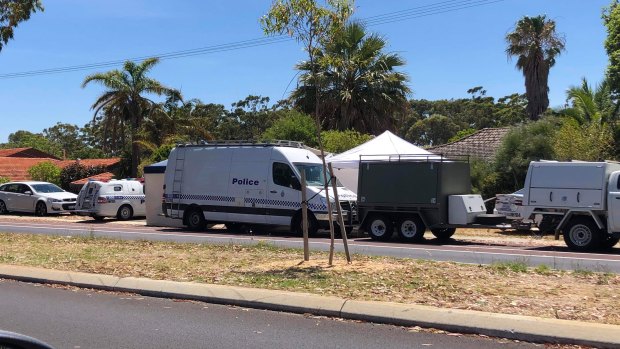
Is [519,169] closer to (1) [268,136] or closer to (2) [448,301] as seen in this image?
(1) [268,136]

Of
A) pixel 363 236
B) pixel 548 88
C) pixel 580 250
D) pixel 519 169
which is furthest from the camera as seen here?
pixel 548 88

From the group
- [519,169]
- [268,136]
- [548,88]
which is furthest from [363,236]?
[548,88]

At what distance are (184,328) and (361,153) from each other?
15.8 meters

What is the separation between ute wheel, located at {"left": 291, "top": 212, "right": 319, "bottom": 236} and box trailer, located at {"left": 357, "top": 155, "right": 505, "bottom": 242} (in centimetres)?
152

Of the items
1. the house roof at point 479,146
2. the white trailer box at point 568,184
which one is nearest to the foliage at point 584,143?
the house roof at point 479,146

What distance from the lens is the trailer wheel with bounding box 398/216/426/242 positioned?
733 inches

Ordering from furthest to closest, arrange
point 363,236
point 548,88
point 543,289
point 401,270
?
point 548,88
point 363,236
point 401,270
point 543,289

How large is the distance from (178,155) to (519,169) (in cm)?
1328

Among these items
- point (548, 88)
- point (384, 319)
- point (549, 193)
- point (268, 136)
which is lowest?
point (384, 319)

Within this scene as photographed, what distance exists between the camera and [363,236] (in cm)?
2083

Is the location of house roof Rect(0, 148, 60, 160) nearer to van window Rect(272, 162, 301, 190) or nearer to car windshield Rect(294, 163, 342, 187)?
van window Rect(272, 162, 301, 190)

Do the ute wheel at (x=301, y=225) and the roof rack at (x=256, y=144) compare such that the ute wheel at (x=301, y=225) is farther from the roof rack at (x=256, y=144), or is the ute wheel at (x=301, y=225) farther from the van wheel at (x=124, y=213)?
the van wheel at (x=124, y=213)

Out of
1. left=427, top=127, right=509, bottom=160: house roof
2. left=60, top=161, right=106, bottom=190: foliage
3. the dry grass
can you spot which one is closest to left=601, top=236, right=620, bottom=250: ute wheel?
the dry grass

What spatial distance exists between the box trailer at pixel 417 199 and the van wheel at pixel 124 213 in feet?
42.1
